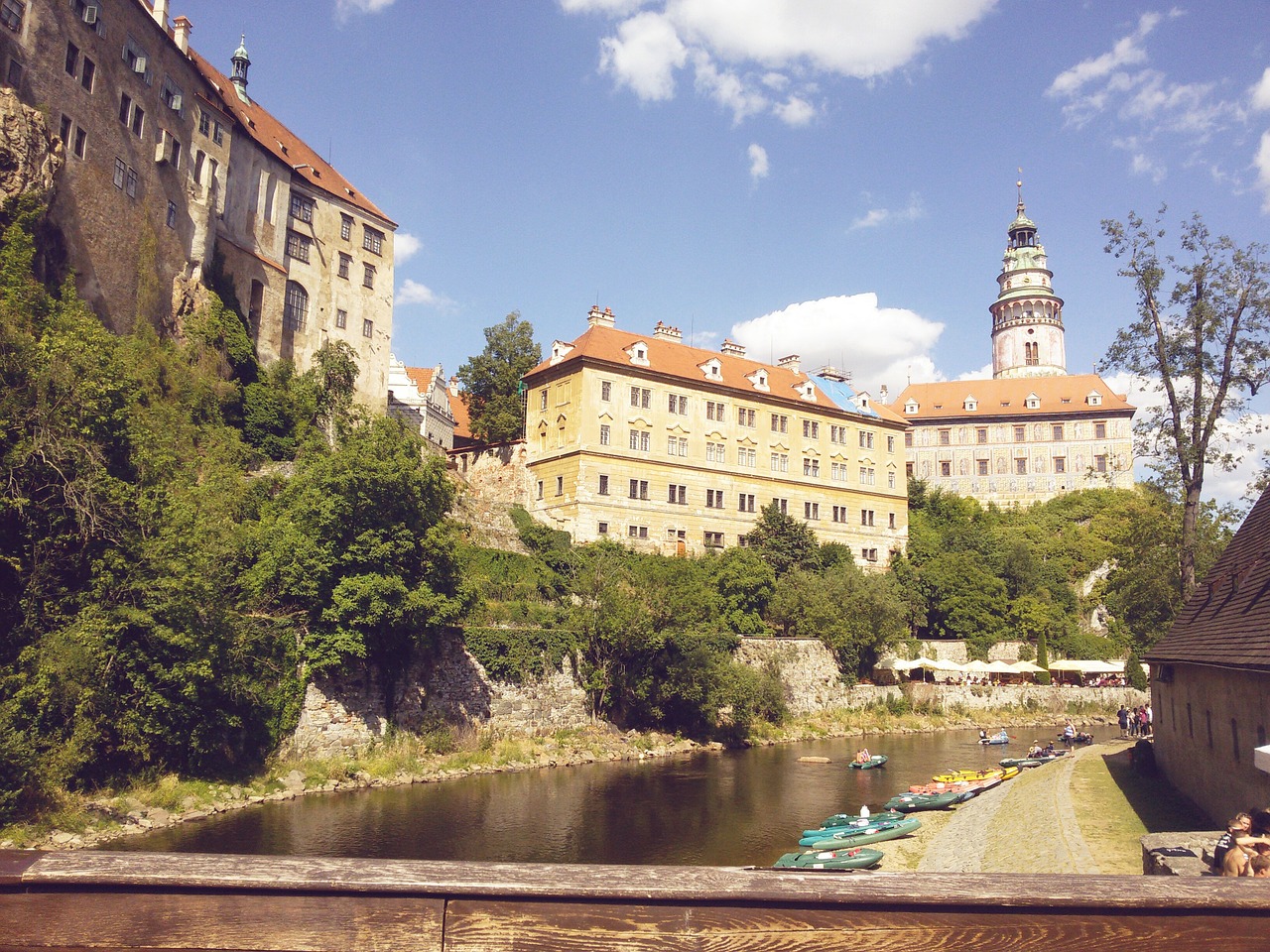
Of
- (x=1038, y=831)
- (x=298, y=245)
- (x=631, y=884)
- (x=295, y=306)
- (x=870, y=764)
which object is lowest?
(x=870, y=764)

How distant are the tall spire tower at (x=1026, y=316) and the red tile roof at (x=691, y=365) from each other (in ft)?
147

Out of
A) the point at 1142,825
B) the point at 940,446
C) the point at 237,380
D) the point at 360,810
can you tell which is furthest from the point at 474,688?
the point at 940,446

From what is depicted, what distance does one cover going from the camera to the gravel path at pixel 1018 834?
16.0 meters

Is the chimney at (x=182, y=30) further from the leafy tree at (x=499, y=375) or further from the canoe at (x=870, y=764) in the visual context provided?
the canoe at (x=870, y=764)

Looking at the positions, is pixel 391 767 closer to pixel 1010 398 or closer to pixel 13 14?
pixel 13 14

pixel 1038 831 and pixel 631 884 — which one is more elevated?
pixel 631 884

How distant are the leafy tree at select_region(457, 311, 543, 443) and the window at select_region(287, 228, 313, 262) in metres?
13.7

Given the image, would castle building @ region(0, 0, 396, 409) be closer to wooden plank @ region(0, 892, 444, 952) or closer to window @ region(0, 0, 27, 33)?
window @ region(0, 0, 27, 33)

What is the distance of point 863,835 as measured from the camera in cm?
2142

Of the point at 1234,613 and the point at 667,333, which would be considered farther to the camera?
the point at 667,333

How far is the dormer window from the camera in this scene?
Result: 2020 inches

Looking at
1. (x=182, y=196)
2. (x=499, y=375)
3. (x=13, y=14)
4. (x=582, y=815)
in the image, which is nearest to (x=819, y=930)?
(x=582, y=815)

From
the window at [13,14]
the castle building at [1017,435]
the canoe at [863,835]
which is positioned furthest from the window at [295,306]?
the castle building at [1017,435]

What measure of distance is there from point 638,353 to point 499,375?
472 inches
